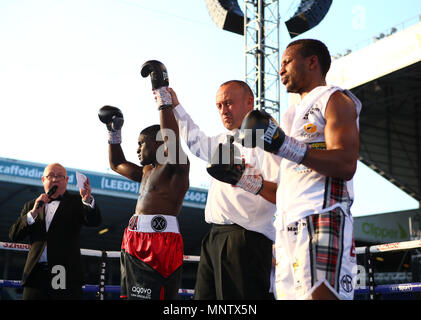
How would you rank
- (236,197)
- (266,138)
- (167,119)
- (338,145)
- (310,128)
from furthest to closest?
(167,119) → (236,197) → (310,128) → (338,145) → (266,138)

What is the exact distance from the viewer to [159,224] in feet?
11.5

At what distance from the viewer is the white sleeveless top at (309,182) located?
2.08 m

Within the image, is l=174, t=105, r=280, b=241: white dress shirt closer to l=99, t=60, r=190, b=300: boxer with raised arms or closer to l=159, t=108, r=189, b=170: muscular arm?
l=159, t=108, r=189, b=170: muscular arm

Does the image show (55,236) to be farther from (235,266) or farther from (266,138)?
(266,138)

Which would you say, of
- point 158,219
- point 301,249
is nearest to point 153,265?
point 158,219

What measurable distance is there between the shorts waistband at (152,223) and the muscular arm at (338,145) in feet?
5.47

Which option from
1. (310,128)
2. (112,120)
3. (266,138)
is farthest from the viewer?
(112,120)

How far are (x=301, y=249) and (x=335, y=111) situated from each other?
588mm

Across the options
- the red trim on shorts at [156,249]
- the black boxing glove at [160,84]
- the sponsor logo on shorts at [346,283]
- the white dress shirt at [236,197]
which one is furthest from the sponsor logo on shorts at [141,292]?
the sponsor logo on shorts at [346,283]

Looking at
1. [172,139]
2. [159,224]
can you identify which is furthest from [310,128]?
[159,224]

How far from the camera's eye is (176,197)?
142 inches

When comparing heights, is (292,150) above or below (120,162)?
below

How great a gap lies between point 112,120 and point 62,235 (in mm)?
991
